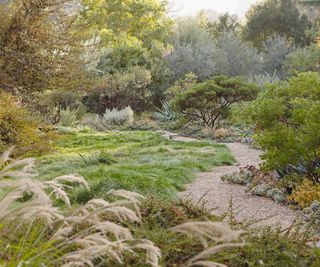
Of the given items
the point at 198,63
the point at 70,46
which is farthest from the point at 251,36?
the point at 70,46

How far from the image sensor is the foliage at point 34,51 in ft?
27.7

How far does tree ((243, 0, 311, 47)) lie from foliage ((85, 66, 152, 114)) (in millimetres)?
10303

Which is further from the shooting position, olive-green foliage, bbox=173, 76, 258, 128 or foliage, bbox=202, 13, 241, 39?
foliage, bbox=202, 13, 241, 39

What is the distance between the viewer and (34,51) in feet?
28.6

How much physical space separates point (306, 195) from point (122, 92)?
14188 millimetres

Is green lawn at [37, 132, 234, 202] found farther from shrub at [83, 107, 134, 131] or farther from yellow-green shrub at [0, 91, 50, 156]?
shrub at [83, 107, 134, 131]

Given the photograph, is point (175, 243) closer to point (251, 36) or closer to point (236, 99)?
point (236, 99)

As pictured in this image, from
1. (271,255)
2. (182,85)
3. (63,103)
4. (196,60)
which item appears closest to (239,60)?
(196,60)

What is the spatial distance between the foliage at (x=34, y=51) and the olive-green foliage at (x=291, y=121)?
3.49m

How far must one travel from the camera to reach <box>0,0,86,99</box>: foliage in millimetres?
8453

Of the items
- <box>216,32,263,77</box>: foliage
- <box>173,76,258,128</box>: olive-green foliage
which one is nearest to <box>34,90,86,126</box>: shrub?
<box>173,76,258,128</box>: olive-green foliage

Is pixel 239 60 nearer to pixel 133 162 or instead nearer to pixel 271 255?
pixel 133 162

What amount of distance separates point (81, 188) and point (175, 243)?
131 inches

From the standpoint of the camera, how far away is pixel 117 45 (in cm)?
2288
